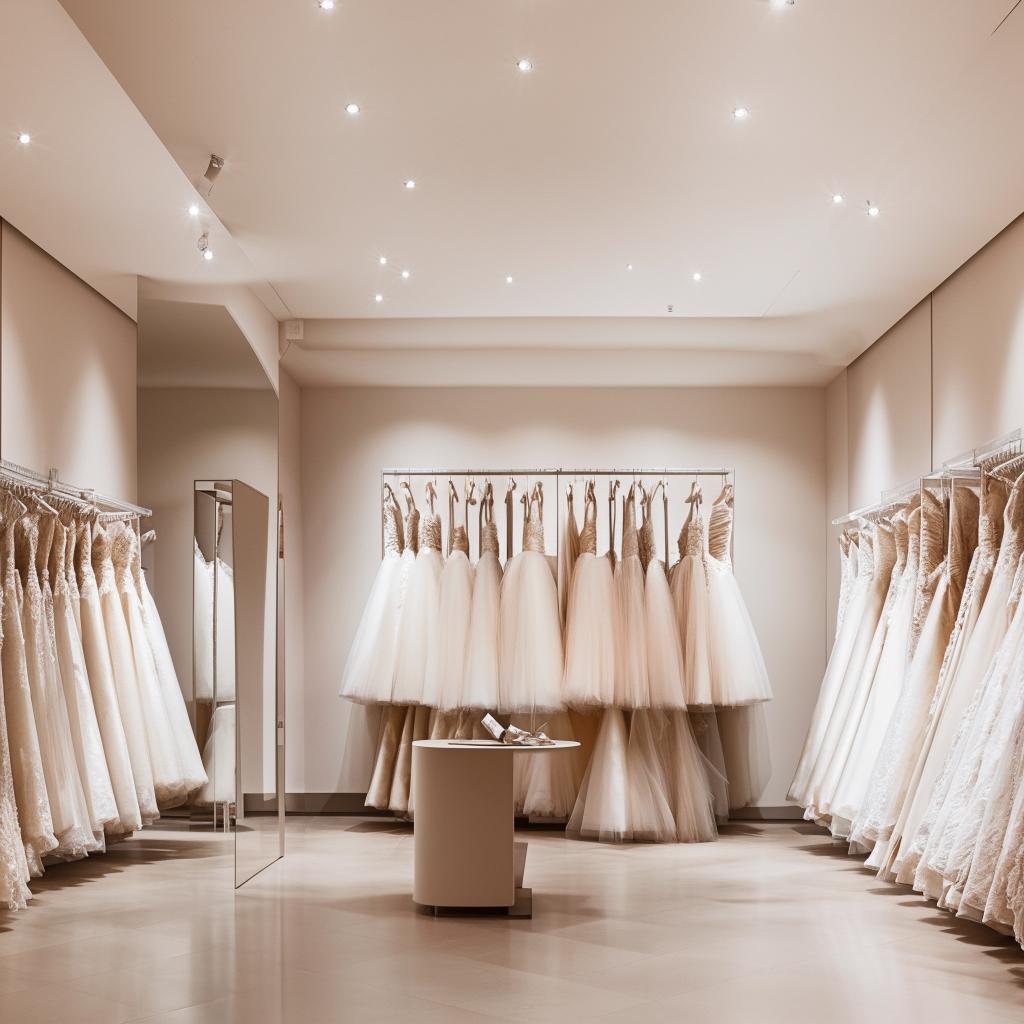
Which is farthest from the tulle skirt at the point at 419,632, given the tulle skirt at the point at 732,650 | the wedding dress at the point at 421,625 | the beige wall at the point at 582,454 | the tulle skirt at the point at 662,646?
the tulle skirt at the point at 732,650

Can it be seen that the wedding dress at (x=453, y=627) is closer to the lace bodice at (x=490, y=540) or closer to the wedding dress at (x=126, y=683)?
the lace bodice at (x=490, y=540)

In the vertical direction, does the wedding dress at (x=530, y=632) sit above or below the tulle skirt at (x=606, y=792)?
above

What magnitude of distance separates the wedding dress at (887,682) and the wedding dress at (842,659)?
0.50 m

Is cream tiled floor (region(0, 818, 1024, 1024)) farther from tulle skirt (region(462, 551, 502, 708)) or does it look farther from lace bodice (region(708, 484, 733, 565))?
lace bodice (region(708, 484, 733, 565))

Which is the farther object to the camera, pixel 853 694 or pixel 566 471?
pixel 566 471

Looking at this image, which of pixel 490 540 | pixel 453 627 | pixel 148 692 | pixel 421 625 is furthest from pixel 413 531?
pixel 148 692

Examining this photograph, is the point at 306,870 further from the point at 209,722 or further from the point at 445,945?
the point at 445,945

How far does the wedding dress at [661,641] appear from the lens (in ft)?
23.1

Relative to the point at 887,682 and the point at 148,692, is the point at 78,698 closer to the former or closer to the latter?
the point at 148,692

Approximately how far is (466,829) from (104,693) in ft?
6.27

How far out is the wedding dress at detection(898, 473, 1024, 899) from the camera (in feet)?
16.0

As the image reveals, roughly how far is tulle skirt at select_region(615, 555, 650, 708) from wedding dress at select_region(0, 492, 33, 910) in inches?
136

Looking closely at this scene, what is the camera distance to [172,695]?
5.28m

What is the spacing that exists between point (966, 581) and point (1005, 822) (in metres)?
1.64
